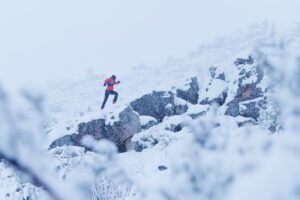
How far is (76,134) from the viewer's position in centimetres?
1664

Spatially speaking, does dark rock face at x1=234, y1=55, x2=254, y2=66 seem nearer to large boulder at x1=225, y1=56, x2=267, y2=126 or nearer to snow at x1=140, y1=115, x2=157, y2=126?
large boulder at x1=225, y1=56, x2=267, y2=126

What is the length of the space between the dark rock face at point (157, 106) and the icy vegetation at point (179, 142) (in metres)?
0.04

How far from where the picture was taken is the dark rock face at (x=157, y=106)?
1842 centimetres

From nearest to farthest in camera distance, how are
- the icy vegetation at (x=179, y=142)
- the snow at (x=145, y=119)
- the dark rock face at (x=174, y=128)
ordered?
the icy vegetation at (x=179, y=142) → the dark rock face at (x=174, y=128) → the snow at (x=145, y=119)

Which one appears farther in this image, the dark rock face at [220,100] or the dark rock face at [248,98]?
the dark rock face at [220,100]

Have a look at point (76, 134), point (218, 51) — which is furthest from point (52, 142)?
point (218, 51)

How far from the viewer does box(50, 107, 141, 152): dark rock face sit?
1680 centimetres

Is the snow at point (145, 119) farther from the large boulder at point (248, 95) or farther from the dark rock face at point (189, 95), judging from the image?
the large boulder at point (248, 95)

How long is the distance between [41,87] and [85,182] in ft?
2.56

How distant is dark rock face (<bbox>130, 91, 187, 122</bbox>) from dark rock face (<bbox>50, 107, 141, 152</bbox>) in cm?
137

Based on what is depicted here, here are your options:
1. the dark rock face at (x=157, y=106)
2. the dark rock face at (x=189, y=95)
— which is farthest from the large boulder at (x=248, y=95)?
the dark rock face at (x=157, y=106)

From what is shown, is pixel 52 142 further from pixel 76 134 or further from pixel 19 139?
pixel 19 139

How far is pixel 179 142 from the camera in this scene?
3797 mm

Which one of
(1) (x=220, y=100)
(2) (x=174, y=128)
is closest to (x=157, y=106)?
(2) (x=174, y=128)
